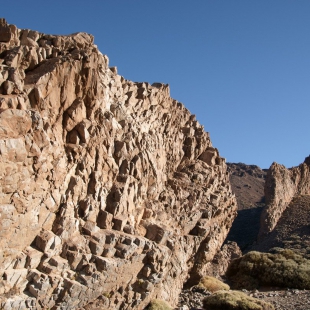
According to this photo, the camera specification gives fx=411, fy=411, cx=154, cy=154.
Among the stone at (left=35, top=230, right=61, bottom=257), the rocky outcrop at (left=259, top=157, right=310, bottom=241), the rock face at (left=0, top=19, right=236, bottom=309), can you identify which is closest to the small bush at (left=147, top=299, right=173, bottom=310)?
the rock face at (left=0, top=19, right=236, bottom=309)

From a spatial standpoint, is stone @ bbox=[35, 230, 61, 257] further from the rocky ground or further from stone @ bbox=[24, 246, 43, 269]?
the rocky ground

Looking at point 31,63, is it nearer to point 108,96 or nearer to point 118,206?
point 108,96

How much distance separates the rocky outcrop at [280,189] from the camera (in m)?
62.1

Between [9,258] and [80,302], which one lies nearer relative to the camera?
[9,258]

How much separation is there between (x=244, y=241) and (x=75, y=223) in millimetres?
55741

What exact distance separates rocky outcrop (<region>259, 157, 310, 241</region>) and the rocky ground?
1241 inches

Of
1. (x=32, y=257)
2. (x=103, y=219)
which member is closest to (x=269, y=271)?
(x=103, y=219)

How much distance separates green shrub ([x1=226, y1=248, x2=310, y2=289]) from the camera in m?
35.1

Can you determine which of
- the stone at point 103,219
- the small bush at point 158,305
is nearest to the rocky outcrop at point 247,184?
the small bush at point 158,305

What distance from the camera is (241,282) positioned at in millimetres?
36750

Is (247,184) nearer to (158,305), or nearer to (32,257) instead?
(158,305)

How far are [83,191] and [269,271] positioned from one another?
925 inches

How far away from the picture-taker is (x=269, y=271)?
1452 inches

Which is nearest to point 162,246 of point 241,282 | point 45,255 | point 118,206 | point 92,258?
point 118,206
